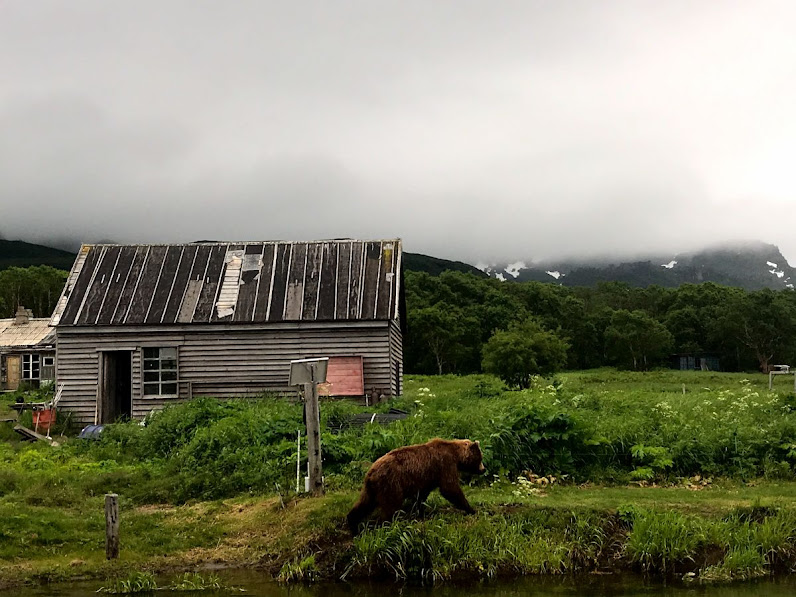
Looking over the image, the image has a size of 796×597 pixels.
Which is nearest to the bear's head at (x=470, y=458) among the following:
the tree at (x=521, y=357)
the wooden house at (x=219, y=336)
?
the wooden house at (x=219, y=336)

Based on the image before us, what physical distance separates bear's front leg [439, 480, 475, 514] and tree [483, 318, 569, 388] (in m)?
21.8

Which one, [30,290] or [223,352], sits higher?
[30,290]

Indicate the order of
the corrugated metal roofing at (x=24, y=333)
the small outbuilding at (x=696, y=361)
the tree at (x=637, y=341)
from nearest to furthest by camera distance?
1. the corrugated metal roofing at (x=24, y=333)
2. the tree at (x=637, y=341)
3. the small outbuilding at (x=696, y=361)

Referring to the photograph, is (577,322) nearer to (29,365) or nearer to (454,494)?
(29,365)

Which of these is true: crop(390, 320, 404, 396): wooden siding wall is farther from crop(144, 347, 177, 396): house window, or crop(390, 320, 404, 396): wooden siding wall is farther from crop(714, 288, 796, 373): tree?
crop(714, 288, 796, 373): tree

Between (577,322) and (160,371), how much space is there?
61.0 meters

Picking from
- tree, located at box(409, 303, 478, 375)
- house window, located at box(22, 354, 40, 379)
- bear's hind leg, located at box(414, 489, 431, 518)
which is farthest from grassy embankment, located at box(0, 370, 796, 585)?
tree, located at box(409, 303, 478, 375)

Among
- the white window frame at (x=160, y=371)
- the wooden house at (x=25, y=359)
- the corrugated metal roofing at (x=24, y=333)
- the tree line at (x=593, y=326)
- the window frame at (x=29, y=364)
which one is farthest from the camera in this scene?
the tree line at (x=593, y=326)

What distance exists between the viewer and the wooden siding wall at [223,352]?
23.6 meters

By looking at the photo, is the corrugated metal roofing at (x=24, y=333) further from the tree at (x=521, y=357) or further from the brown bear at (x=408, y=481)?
the brown bear at (x=408, y=481)

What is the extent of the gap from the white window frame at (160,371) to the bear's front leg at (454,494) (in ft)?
48.9

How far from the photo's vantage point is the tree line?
65500 mm

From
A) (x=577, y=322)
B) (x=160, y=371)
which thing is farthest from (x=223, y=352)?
(x=577, y=322)

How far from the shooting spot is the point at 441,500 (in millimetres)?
11430
